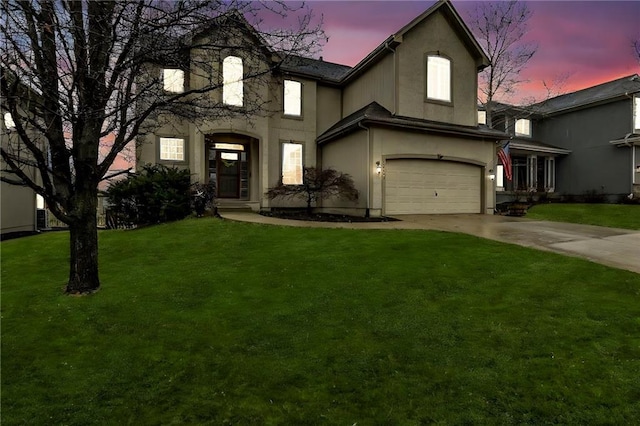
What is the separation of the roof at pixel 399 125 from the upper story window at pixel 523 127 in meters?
12.1

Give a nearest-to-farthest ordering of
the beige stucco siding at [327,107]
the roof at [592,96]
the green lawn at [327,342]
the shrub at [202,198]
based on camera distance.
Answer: the green lawn at [327,342]
the shrub at [202,198]
the beige stucco siding at [327,107]
the roof at [592,96]

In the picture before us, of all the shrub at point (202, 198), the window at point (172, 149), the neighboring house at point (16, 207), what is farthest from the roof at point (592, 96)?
the neighboring house at point (16, 207)

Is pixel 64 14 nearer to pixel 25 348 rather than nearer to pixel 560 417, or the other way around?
pixel 25 348

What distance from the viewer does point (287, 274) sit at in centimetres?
640

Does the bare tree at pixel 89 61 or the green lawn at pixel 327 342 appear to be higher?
the bare tree at pixel 89 61

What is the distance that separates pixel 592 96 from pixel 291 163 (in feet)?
73.2

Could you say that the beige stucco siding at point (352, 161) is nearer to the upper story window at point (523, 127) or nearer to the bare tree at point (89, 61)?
the bare tree at point (89, 61)

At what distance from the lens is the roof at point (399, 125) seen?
13.4 meters

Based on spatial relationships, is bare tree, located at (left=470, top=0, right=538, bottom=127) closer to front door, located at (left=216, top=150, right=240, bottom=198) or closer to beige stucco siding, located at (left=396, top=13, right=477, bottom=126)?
beige stucco siding, located at (left=396, top=13, right=477, bottom=126)

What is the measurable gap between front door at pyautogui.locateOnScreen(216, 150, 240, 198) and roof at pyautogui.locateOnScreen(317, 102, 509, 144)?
443 cm

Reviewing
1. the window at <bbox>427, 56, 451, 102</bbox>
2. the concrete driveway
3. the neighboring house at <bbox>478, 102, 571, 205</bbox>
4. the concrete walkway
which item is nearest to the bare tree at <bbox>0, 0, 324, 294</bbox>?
the concrete walkway

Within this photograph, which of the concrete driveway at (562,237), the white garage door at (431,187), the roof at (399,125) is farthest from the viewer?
the white garage door at (431,187)

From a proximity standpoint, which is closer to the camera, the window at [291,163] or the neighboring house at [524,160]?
the window at [291,163]

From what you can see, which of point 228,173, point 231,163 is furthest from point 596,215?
point 228,173
